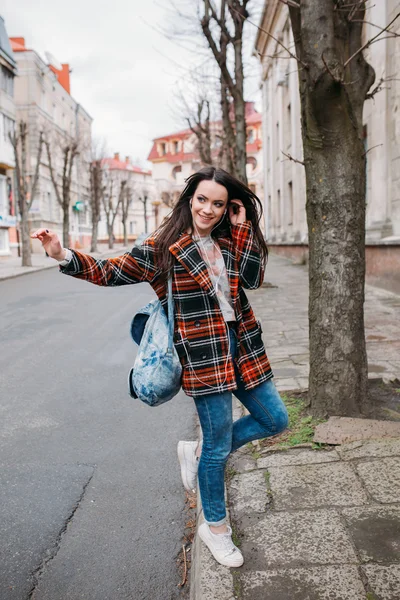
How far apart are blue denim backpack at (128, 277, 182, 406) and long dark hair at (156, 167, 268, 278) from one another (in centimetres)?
15

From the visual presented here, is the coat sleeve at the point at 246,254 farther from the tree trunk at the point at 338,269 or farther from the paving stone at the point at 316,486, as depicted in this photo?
the tree trunk at the point at 338,269

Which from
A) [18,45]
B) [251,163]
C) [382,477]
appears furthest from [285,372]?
[251,163]

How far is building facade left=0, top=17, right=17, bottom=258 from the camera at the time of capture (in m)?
33.0

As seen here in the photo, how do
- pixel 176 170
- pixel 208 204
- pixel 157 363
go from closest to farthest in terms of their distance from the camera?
pixel 157 363
pixel 208 204
pixel 176 170

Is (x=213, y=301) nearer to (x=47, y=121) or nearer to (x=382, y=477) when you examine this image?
(x=382, y=477)

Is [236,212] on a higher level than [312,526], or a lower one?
higher

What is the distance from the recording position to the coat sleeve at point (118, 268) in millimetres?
2570

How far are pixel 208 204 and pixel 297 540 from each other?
5.08 feet

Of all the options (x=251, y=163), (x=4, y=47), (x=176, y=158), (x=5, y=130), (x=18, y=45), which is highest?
(x=18, y=45)

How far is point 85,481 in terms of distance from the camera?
12.3 feet

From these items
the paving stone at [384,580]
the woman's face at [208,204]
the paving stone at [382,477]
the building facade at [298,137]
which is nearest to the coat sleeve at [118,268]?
the woman's face at [208,204]

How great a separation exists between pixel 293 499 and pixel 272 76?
33602mm

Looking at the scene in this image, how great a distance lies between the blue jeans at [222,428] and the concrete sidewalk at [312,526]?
244mm

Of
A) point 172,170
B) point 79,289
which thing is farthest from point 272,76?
point 172,170
